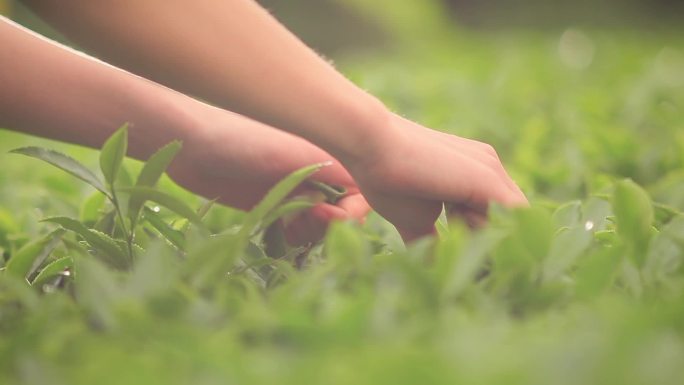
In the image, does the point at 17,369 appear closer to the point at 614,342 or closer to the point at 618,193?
the point at 614,342

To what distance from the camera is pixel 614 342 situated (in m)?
0.81

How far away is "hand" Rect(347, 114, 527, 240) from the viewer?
1.32m

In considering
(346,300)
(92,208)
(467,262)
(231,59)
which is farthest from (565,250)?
(92,208)

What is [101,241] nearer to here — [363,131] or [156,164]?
[156,164]

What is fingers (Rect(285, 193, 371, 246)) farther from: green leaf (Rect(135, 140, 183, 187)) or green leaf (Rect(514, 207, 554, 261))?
green leaf (Rect(514, 207, 554, 261))

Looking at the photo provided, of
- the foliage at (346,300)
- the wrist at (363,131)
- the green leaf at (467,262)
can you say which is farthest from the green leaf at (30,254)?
the green leaf at (467,262)

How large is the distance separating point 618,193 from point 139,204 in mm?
610

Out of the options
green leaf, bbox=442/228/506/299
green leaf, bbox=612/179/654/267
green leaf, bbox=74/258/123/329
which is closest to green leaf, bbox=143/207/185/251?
green leaf, bbox=74/258/123/329

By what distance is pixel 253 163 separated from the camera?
1556mm

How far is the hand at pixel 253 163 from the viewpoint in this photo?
1551mm

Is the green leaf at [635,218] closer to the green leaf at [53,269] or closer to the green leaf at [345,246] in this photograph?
the green leaf at [345,246]

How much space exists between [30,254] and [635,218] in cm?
75

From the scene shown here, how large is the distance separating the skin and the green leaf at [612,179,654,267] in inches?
6.8

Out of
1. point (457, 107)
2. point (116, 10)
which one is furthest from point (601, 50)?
point (116, 10)
